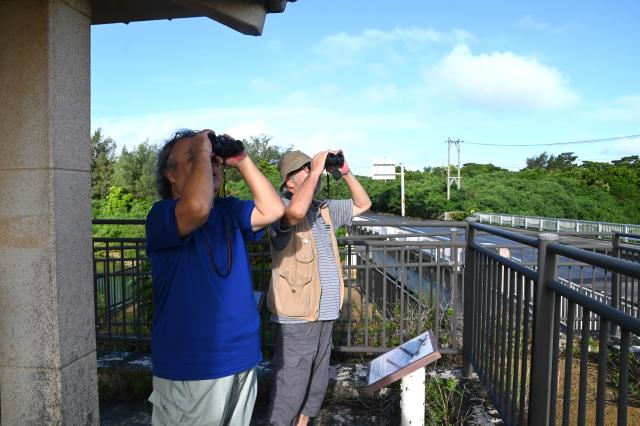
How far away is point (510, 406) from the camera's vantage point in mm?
2648

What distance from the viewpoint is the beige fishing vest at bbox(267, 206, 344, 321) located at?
2.76 metres

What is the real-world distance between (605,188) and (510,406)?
1485 inches

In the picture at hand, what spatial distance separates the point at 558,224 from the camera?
26219mm

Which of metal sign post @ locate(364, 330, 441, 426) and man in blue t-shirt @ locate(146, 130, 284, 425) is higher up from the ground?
man in blue t-shirt @ locate(146, 130, 284, 425)

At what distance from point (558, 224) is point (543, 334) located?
1051 inches

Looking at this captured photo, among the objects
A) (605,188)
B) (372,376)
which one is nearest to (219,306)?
(372,376)

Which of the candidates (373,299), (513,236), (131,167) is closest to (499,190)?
(131,167)

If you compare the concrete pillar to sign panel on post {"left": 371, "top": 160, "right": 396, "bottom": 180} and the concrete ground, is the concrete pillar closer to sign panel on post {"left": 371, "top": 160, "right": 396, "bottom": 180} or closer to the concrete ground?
the concrete ground

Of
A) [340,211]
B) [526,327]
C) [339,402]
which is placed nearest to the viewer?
[526,327]

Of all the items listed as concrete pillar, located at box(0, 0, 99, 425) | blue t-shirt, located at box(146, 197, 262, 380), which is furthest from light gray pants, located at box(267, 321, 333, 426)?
concrete pillar, located at box(0, 0, 99, 425)

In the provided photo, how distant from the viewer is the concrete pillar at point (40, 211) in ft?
6.90

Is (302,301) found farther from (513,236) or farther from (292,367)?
(513,236)

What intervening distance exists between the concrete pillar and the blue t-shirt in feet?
1.62

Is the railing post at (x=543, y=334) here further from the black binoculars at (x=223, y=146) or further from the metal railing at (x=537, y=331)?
the black binoculars at (x=223, y=146)
